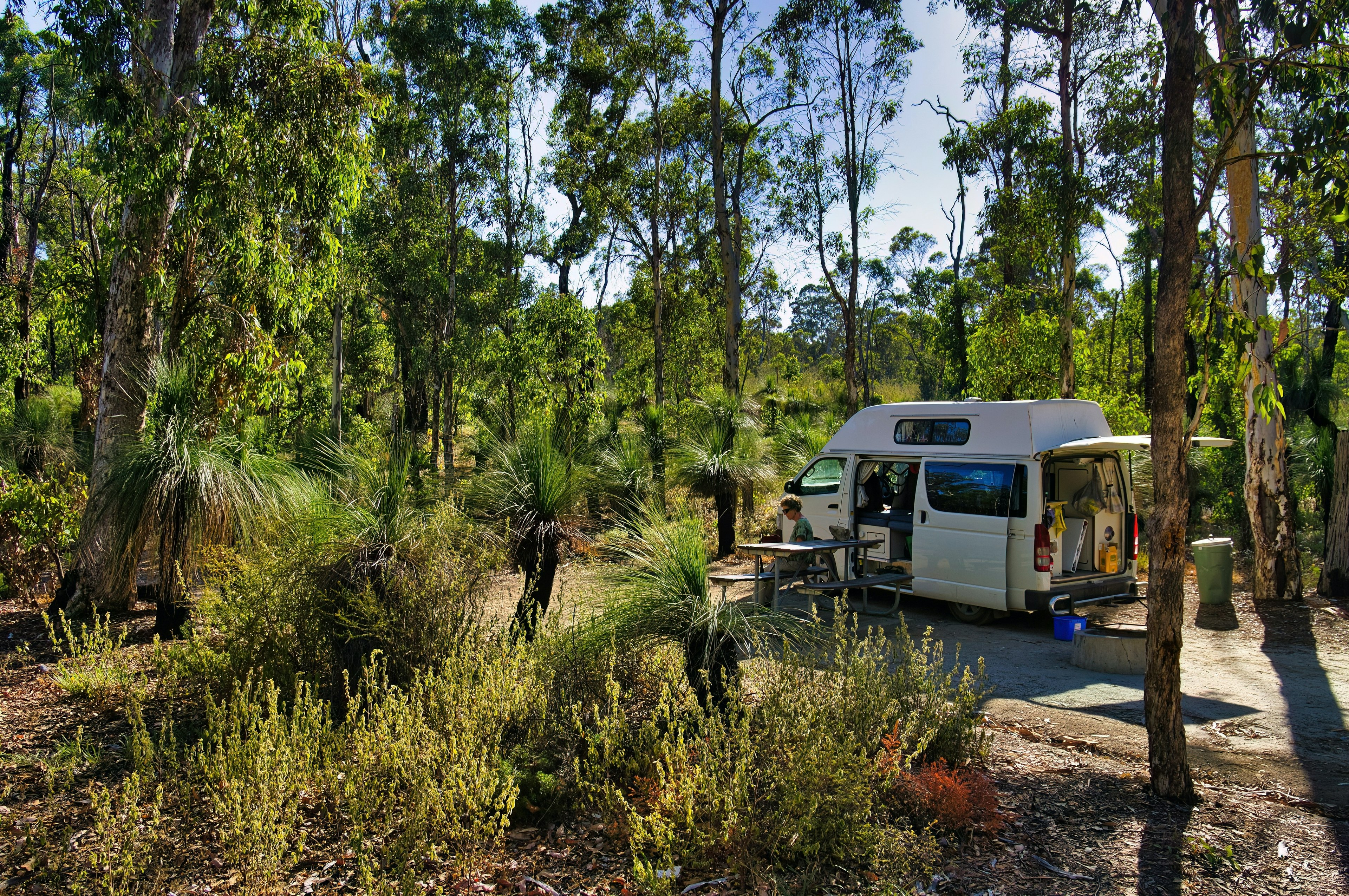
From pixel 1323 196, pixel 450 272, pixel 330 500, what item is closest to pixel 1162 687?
pixel 1323 196

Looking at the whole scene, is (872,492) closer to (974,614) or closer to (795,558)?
(795,558)

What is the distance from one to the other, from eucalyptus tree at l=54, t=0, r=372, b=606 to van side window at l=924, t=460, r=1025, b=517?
24.1 ft

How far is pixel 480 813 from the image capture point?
3.52 m

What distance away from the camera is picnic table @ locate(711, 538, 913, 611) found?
21.0 ft

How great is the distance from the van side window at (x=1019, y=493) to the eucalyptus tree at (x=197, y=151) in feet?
25.9

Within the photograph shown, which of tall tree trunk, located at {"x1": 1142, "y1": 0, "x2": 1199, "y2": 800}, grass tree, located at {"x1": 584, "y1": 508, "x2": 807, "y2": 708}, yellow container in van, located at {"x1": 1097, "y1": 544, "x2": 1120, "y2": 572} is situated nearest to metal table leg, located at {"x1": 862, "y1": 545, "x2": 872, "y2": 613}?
yellow container in van, located at {"x1": 1097, "y1": 544, "x2": 1120, "y2": 572}

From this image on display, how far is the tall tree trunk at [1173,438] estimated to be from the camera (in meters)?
4.03

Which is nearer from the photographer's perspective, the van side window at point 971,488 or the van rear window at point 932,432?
the van side window at point 971,488

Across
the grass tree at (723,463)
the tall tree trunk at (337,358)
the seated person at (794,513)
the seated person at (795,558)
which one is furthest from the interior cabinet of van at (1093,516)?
the tall tree trunk at (337,358)

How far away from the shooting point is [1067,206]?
45.3 ft

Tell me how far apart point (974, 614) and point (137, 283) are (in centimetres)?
927

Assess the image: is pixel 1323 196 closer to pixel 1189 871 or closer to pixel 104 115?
pixel 1189 871

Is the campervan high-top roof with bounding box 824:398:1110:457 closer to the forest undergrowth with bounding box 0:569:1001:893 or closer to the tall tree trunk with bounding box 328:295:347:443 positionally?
the forest undergrowth with bounding box 0:569:1001:893

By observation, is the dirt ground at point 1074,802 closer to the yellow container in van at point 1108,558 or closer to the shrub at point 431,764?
the shrub at point 431,764
